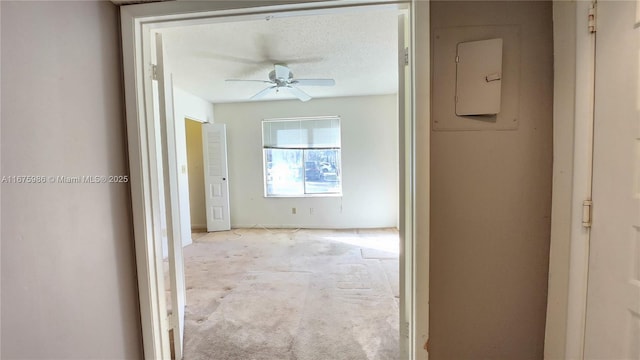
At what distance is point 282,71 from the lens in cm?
286

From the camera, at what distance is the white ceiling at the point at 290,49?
2.07 meters

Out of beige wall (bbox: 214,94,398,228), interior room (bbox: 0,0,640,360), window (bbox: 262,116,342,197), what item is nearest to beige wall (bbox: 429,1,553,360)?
interior room (bbox: 0,0,640,360)

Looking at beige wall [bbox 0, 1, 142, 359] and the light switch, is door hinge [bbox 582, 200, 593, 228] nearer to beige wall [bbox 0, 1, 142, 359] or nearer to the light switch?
the light switch

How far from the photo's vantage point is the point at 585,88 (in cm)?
97

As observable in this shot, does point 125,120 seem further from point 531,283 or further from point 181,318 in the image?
point 531,283

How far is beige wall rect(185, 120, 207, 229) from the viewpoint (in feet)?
16.8

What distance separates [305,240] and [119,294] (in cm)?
300

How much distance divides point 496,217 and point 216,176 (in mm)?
4359

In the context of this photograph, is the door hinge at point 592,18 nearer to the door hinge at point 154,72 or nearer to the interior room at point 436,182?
the interior room at point 436,182

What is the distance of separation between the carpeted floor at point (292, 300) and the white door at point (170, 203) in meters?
0.29

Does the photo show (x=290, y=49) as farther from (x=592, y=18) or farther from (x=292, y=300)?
(x=292, y=300)

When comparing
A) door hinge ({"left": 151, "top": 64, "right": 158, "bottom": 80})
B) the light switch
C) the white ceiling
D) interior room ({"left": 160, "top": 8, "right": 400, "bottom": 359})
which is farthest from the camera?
the white ceiling

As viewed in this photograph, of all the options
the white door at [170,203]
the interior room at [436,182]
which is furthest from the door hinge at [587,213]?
the white door at [170,203]

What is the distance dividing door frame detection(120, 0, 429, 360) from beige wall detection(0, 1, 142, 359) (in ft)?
0.19
